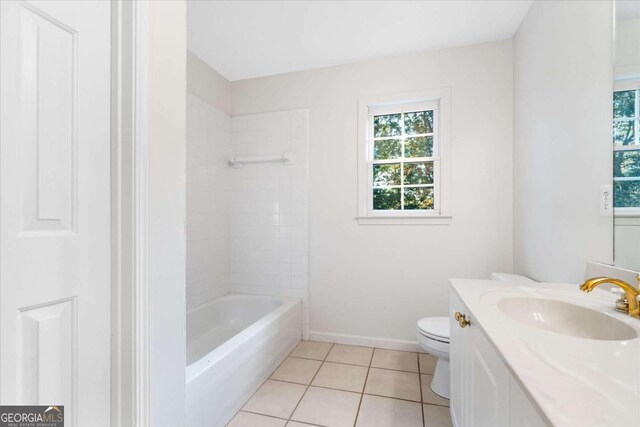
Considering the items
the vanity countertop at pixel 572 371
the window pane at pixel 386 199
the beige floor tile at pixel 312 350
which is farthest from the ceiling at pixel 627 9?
the beige floor tile at pixel 312 350

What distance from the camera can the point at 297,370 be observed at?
215 centimetres

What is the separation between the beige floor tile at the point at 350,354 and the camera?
2271 millimetres

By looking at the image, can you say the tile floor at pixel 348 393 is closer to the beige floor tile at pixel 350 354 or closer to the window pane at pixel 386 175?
the beige floor tile at pixel 350 354

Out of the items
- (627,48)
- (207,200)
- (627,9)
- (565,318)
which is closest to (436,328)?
(565,318)

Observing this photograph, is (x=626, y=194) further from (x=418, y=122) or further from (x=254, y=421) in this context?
(x=254, y=421)

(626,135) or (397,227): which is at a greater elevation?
(626,135)

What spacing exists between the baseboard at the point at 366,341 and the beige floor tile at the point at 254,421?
105 cm

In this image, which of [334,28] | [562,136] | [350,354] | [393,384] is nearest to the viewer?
[562,136]

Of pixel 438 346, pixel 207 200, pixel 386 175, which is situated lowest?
pixel 438 346

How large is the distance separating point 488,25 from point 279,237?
2.37 m

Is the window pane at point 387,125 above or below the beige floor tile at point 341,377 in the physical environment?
above

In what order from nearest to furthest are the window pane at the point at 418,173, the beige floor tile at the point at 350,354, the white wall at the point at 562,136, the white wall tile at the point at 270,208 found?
the white wall at the point at 562,136
the beige floor tile at the point at 350,354
the window pane at the point at 418,173
the white wall tile at the point at 270,208

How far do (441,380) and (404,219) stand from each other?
1.19 metres

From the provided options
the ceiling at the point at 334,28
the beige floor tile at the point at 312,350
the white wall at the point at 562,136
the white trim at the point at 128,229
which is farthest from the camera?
the beige floor tile at the point at 312,350
